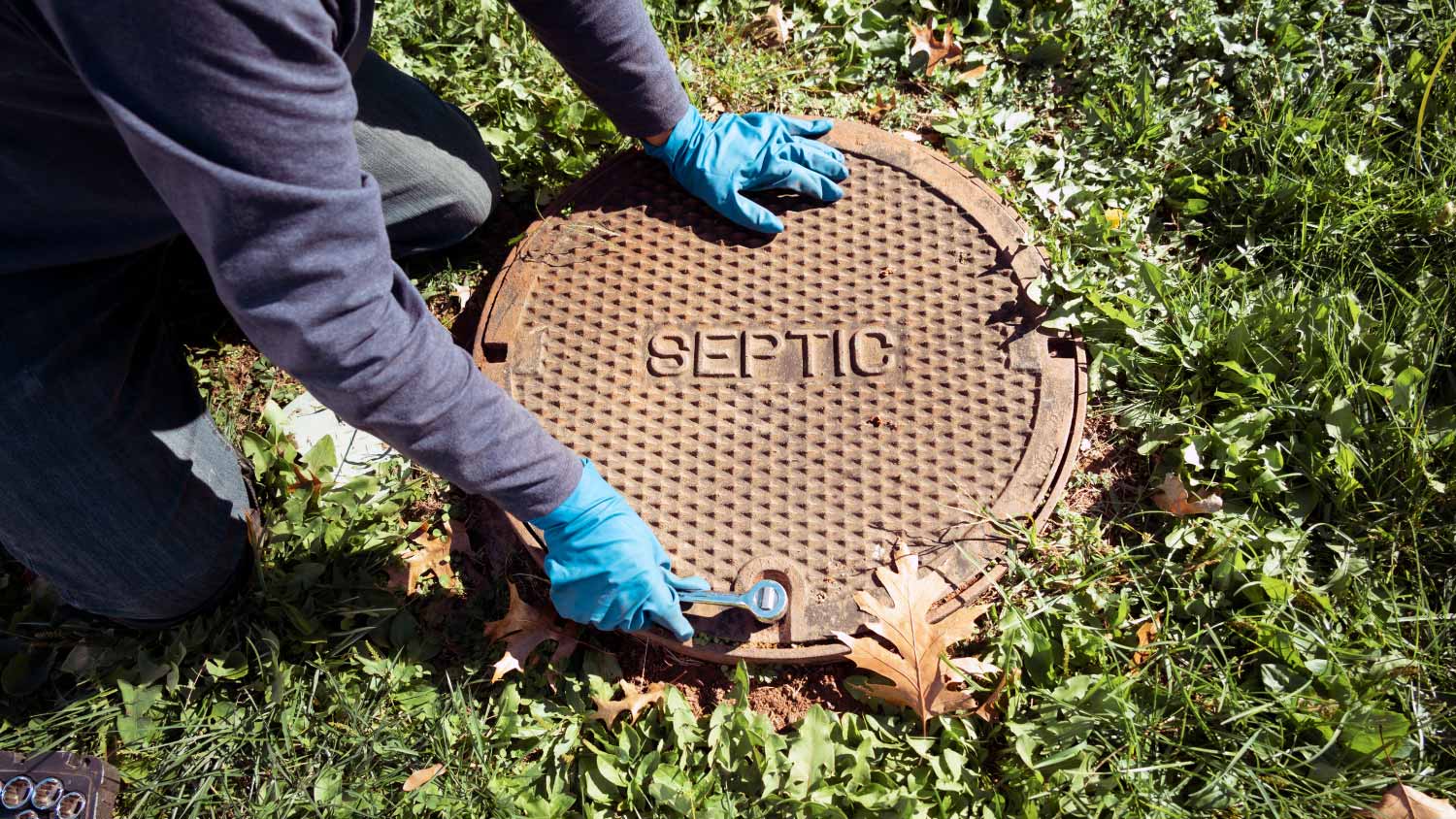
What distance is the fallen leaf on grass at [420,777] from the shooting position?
190 centimetres

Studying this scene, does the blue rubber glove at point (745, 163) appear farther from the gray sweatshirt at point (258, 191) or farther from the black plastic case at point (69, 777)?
the black plastic case at point (69, 777)

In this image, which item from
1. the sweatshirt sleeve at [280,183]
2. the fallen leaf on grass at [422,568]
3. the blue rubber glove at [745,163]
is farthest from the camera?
the blue rubber glove at [745,163]

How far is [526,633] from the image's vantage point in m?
2.02

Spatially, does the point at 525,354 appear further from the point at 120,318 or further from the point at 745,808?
the point at 745,808

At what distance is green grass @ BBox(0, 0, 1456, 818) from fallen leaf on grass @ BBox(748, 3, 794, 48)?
317mm

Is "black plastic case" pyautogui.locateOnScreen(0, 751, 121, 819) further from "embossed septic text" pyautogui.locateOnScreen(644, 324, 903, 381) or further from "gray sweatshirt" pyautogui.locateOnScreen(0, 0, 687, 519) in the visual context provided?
"embossed septic text" pyautogui.locateOnScreen(644, 324, 903, 381)

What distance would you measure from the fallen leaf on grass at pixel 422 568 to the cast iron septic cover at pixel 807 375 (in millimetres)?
304

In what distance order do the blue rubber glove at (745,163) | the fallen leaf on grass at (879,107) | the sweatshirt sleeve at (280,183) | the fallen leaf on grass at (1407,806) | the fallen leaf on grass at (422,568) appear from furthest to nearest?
the fallen leaf on grass at (879,107), the blue rubber glove at (745,163), the fallen leaf on grass at (422,568), the fallen leaf on grass at (1407,806), the sweatshirt sleeve at (280,183)

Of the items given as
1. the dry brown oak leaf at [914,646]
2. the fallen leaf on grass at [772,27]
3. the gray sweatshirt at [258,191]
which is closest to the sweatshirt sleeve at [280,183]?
the gray sweatshirt at [258,191]

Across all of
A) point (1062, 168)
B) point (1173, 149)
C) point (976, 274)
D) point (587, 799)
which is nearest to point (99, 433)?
point (587, 799)

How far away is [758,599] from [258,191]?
1163 millimetres

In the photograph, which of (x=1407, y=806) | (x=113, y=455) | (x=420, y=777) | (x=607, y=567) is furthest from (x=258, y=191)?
(x=1407, y=806)

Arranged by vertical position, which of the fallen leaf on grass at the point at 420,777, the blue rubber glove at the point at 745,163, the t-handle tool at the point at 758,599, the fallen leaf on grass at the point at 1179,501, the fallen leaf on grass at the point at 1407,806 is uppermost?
the blue rubber glove at the point at 745,163

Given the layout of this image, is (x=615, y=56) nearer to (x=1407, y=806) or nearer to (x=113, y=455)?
(x=113, y=455)
